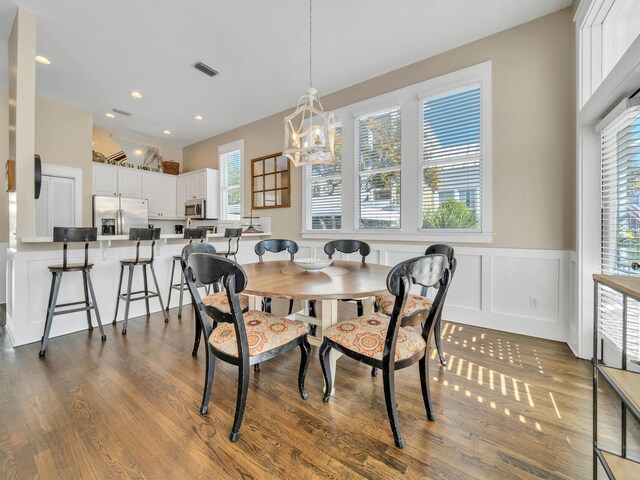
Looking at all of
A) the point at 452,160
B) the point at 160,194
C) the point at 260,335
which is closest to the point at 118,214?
the point at 160,194

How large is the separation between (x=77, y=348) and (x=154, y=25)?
313cm

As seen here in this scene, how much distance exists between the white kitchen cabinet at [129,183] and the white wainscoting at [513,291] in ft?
18.1

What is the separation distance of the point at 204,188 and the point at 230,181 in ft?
1.78

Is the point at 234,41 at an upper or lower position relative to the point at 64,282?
upper

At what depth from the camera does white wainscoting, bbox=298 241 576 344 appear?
8.69ft

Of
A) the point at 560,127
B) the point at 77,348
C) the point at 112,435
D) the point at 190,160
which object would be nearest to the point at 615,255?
the point at 560,127

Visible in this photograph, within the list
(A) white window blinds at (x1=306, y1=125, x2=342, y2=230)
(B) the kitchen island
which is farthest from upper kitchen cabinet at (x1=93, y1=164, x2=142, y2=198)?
(A) white window blinds at (x1=306, y1=125, x2=342, y2=230)

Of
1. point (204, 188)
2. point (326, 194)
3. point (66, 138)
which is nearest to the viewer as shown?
point (326, 194)

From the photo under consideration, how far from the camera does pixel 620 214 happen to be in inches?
77.6

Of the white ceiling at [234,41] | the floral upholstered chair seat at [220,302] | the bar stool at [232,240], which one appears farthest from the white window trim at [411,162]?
the floral upholstered chair seat at [220,302]

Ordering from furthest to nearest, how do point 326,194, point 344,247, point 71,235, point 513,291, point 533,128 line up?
point 326,194, point 344,247, point 513,291, point 533,128, point 71,235

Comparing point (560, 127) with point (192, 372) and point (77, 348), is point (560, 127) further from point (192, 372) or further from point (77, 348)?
point (77, 348)

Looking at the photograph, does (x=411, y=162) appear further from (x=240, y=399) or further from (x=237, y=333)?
(x=240, y=399)

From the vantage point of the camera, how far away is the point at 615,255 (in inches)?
80.3
